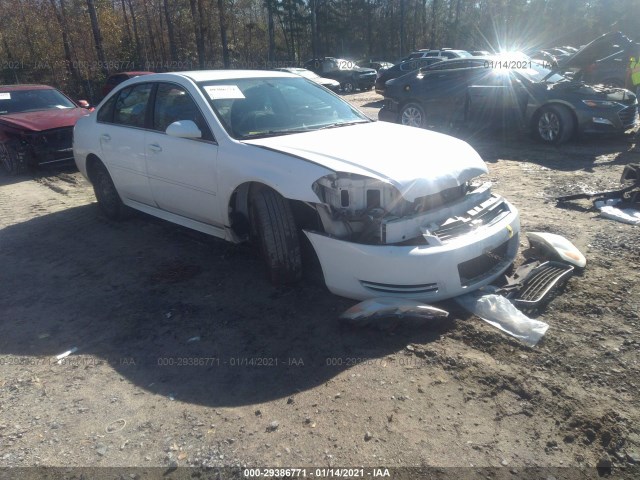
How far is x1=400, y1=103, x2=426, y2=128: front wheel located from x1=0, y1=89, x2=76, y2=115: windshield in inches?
273

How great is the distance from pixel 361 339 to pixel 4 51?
87.4 ft

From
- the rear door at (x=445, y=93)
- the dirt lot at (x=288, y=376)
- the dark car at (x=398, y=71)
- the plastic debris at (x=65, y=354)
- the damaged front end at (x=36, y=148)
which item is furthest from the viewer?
the dark car at (x=398, y=71)

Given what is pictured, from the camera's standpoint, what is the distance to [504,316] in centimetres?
329

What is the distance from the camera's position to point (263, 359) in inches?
123

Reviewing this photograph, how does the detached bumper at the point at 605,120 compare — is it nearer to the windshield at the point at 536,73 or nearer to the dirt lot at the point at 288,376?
the windshield at the point at 536,73

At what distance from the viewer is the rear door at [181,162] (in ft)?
13.8

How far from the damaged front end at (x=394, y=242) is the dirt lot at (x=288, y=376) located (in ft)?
0.93

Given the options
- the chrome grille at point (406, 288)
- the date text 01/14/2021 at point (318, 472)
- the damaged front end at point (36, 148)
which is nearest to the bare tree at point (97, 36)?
the damaged front end at point (36, 148)

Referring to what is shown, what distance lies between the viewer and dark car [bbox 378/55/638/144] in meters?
8.45

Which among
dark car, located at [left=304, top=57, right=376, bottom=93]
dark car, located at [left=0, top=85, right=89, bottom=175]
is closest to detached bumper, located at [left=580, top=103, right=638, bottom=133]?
dark car, located at [left=0, top=85, right=89, bottom=175]

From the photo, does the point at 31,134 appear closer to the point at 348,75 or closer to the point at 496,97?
the point at 496,97

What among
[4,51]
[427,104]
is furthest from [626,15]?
[4,51]

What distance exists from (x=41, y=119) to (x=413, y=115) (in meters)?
7.31

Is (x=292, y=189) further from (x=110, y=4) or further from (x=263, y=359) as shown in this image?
(x=110, y=4)
